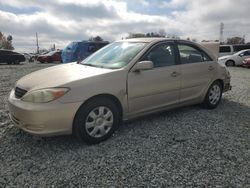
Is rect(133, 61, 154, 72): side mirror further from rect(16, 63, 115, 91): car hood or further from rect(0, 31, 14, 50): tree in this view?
rect(0, 31, 14, 50): tree

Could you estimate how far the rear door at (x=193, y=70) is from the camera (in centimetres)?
465

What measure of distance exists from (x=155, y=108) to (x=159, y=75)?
576 millimetres

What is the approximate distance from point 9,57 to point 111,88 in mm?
22712

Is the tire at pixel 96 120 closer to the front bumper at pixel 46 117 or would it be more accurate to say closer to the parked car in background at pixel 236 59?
the front bumper at pixel 46 117

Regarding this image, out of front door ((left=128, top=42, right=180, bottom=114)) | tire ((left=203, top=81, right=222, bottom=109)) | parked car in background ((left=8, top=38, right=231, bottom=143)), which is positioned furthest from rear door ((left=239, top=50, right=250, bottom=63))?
front door ((left=128, top=42, right=180, bottom=114))

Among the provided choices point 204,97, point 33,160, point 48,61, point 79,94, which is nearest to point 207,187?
point 79,94

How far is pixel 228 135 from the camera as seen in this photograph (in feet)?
12.9

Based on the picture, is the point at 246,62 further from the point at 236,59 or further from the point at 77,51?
the point at 77,51

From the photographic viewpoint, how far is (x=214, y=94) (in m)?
5.39

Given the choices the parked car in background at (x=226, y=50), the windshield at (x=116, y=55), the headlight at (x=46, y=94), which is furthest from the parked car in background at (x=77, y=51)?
the parked car in background at (x=226, y=50)

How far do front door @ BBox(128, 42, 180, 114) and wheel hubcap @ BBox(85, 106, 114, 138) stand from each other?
0.42 metres

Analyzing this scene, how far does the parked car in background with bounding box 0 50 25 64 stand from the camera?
2283 centimetres

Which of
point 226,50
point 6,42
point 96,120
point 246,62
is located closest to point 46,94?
point 96,120

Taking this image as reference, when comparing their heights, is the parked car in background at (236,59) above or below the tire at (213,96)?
above
